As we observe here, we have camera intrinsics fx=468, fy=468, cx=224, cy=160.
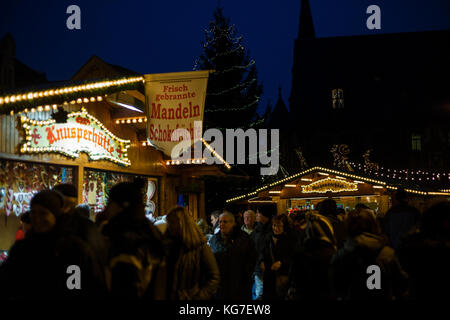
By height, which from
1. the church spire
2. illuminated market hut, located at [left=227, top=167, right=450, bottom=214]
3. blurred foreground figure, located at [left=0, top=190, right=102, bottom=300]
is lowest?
blurred foreground figure, located at [left=0, top=190, right=102, bottom=300]

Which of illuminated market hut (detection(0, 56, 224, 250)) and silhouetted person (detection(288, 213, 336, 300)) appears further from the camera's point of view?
illuminated market hut (detection(0, 56, 224, 250))

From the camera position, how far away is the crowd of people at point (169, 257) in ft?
11.6

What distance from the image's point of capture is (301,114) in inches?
1523

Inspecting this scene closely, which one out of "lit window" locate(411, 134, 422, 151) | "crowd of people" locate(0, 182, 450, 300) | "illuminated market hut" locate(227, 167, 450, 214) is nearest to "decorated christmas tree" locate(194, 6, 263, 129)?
"illuminated market hut" locate(227, 167, 450, 214)

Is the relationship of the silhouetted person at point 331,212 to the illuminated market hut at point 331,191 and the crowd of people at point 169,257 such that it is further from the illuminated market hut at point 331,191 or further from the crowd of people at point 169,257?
the illuminated market hut at point 331,191

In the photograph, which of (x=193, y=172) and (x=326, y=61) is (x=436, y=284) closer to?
(x=193, y=172)

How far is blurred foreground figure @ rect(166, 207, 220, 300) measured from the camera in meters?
4.71

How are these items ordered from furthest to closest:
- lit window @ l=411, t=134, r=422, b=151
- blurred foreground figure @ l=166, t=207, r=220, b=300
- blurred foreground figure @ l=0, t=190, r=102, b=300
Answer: lit window @ l=411, t=134, r=422, b=151
blurred foreground figure @ l=166, t=207, r=220, b=300
blurred foreground figure @ l=0, t=190, r=102, b=300

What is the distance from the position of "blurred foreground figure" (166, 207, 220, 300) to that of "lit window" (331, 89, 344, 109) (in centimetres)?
3416

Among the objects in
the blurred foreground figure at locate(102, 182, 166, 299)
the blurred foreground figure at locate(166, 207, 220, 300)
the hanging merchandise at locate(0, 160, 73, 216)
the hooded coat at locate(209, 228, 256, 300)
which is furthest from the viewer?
the hanging merchandise at locate(0, 160, 73, 216)

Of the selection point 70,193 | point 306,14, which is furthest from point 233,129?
point 306,14

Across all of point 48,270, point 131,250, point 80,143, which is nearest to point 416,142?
point 80,143

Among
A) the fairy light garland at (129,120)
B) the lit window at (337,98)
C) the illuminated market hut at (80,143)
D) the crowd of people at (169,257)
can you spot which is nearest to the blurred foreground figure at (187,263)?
the crowd of people at (169,257)
